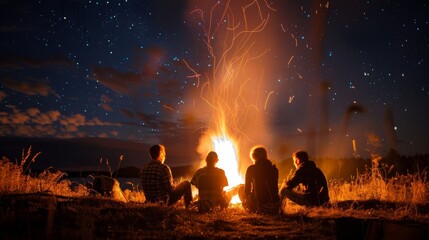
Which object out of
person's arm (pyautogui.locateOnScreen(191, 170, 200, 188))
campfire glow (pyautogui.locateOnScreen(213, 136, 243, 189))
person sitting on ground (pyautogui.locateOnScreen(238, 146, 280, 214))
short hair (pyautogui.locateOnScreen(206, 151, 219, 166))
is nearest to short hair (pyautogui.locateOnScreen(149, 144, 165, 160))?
person's arm (pyautogui.locateOnScreen(191, 170, 200, 188))

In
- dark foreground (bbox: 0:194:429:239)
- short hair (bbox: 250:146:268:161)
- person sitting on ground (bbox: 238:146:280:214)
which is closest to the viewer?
dark foreground (bbox: 0:194:429:239)

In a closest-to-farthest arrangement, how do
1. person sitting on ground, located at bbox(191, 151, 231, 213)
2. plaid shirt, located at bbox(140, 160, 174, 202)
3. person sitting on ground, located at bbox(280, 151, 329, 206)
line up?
person sitting on ground, located at bbox(191, 151, 231, 213), person sitting on ground, located at bbox(280, 151, 329, 206), plaid shirt, located at bbox(140, 160, 174, 202)

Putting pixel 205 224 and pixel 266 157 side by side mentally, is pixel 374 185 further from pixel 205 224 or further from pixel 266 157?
pixel 205 224

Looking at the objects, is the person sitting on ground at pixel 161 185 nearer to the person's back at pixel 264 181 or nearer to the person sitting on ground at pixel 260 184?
the person sitting on ground at pixel 260 184

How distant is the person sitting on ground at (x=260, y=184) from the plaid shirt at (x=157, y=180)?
1.94m

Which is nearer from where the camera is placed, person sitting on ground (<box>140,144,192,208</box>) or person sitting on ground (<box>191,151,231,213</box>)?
person sitting on ground (<box>191,151,231,213</box>)

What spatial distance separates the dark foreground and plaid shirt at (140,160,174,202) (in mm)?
1568

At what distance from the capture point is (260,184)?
8.98m

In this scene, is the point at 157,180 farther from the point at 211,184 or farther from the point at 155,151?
the point at 211,184

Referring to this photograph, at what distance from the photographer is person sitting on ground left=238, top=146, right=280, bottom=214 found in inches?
350

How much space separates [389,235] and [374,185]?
247 inches

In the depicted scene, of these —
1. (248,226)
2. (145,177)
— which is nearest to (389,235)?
(248,226)

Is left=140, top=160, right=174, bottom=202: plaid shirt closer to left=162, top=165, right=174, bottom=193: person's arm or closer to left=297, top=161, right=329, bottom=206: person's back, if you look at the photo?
left=162, top=165, right=174, bottom=193: person's arm

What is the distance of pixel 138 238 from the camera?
194 inches
